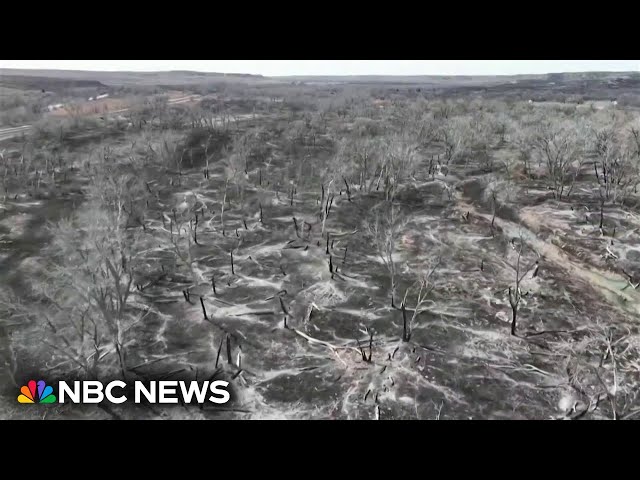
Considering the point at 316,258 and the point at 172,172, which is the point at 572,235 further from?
the point at 172,172

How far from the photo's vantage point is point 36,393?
57.4 ft

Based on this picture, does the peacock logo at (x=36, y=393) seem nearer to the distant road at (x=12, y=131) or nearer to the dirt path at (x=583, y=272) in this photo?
the dirt path at (x=583, y=272)

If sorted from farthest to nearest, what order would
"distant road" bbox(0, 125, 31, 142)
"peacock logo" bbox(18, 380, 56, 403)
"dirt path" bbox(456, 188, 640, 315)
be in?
"distant road" bbox(0, 125, 31, 142), "dirt path" bbox(456, 188, 640, 315), "peacock logo" bbox(18, 380, 56, 403)

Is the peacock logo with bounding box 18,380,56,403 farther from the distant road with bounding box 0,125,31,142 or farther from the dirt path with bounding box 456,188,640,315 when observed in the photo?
the distant road with bounding box 0,125,31,142

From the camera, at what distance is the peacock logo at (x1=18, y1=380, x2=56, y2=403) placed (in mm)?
16984

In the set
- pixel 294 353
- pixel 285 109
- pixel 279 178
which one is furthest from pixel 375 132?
pixel 294 353

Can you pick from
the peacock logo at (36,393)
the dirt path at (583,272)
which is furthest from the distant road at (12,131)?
the dirt path at (583,272)

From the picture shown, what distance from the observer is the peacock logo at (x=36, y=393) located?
17.0m

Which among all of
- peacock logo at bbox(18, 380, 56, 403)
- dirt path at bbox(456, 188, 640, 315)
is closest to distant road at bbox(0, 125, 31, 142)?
peacock logo at bbox(18, 380, 56, 403)

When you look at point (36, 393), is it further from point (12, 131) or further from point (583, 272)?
point (12, 131)

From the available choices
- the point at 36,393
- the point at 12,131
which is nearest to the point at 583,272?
the point at 36,393

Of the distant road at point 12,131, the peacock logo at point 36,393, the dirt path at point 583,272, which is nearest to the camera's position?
the peacock logo at point 36,393

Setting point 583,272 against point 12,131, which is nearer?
point 583,272

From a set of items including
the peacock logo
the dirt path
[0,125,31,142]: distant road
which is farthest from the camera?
[0,125,31,142]: distant road
